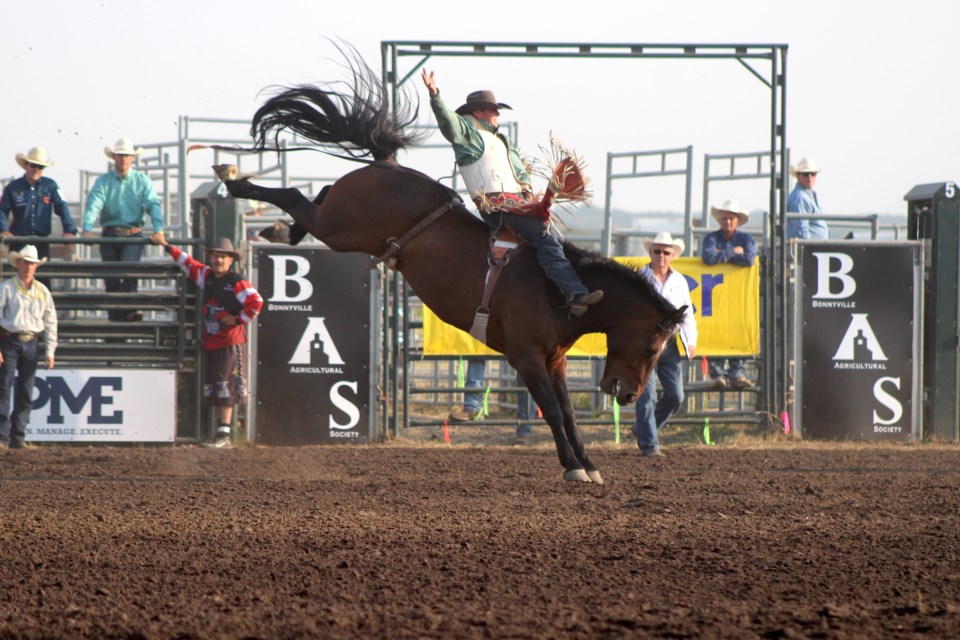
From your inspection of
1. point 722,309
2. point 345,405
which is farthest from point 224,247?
point 722,309

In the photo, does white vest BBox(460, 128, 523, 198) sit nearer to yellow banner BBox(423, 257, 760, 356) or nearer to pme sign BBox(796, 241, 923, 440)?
yellow banner BBox(423, 257, 760, 356)

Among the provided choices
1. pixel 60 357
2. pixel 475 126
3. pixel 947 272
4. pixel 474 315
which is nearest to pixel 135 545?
pixel 474 315

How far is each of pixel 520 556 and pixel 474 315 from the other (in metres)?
2.55

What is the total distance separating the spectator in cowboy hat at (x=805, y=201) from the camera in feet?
Answer: 39.8

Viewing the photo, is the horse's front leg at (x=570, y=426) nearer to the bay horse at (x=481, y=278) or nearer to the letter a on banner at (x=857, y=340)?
the bay horse at (x=481, y=278)

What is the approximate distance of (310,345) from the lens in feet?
35.1

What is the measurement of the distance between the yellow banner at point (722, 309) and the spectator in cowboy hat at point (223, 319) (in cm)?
218

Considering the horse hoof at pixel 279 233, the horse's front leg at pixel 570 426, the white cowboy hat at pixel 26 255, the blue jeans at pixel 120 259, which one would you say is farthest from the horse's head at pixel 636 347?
the white cowboy hat at pixel 26 255

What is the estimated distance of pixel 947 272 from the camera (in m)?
11.4

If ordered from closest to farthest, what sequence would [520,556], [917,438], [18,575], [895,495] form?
[18,575]
[520,556]
[895,495]
[917,438]

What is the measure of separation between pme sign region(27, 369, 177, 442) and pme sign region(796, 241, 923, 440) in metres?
6.22

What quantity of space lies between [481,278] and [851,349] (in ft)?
17.9

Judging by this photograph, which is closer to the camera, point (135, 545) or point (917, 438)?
point (135, 545)

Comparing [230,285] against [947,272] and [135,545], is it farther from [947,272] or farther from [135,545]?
[947,272]
